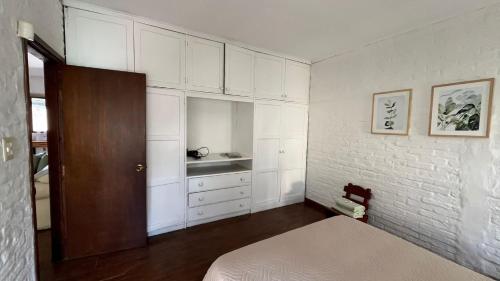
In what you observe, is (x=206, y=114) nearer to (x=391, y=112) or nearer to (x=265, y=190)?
(x=265, y=190)

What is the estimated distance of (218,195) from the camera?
3.03m

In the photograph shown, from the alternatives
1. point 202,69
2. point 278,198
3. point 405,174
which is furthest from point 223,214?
point 405,174

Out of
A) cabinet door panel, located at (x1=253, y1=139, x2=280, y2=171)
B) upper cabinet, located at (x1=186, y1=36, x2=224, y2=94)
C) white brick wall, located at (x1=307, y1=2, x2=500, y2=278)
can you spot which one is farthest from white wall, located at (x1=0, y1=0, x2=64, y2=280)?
white brick wall, located at (x1=307, y1=2, x2=500, y2=278)

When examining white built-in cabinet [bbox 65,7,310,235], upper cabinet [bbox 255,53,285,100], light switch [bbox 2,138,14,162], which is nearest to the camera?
light switch [bbox 2,138,14,162]

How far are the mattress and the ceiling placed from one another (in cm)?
Answer: 211

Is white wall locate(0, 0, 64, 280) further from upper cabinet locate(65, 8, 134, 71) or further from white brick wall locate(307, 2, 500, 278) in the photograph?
white brick wall locate(307, 2, 500, 278)

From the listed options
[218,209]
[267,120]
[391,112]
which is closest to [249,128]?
[267,120]

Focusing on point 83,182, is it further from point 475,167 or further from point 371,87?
point 475,167

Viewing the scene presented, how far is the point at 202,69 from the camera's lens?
278cm

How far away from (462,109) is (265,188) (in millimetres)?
2551

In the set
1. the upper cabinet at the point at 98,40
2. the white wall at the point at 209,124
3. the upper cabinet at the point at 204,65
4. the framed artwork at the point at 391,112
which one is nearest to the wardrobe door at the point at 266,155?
the white wall at the point at 209,124

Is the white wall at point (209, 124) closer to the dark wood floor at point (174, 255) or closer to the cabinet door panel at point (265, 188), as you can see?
the cabinet door panel at point (265, 188)

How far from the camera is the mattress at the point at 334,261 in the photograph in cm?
126

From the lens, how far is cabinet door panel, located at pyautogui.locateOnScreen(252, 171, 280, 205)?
11.1 ft
